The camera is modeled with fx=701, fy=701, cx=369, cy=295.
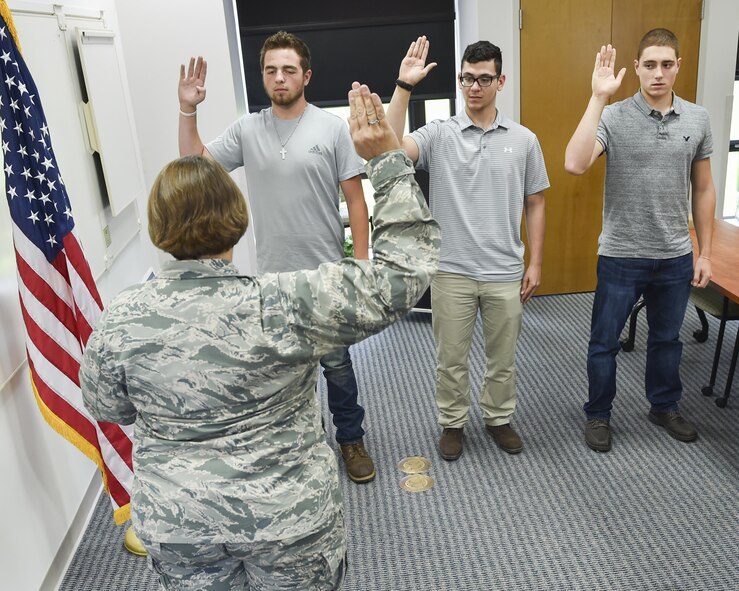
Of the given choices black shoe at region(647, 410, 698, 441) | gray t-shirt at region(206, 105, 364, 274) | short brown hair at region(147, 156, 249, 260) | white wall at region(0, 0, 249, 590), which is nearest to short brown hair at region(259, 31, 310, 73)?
gray t-shirt at region(206, 105, 364, 274)

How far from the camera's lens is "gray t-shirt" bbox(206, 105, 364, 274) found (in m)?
2.53

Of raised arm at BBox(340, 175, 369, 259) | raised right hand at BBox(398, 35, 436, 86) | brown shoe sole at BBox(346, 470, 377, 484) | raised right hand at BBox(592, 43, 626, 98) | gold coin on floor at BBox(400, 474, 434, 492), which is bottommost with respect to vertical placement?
gold coin on floor at BBox(400, 474, 434, 492)

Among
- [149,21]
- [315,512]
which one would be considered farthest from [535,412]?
[149,21]

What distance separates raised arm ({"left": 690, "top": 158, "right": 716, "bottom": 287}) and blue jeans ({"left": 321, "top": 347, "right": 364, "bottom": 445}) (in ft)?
4.60

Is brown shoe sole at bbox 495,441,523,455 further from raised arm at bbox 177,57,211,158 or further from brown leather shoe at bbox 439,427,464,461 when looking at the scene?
raised arm at bbox 177,57,211,158

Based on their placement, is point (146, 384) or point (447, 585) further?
point (447, 585)

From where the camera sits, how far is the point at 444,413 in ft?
9.58

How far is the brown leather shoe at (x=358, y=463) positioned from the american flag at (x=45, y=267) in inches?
34.6

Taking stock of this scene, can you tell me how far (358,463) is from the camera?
278 cm

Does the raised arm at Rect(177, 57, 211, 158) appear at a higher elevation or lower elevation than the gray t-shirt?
higher

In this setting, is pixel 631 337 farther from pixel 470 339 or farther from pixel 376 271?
pixel 376 271

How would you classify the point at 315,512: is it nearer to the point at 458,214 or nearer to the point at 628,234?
the point at 458,214

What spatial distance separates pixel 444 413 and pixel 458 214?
2.77 feet

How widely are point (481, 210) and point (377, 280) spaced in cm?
155
